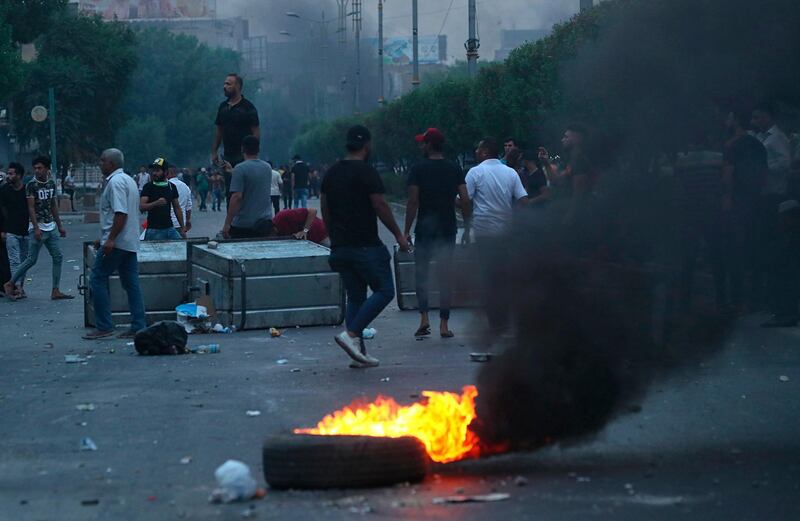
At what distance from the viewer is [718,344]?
7.25 m

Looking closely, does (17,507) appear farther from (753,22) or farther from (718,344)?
(753,22)

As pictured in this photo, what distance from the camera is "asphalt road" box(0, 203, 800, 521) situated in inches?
219

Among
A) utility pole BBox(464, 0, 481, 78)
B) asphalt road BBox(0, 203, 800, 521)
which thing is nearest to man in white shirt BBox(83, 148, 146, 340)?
asphalt road BBox(0, 203, 800, 521)

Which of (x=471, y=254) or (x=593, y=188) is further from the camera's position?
(x=471, y=254)

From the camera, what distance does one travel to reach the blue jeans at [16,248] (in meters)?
16.9

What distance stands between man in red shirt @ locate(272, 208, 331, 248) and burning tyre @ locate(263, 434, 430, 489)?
8.83 meters

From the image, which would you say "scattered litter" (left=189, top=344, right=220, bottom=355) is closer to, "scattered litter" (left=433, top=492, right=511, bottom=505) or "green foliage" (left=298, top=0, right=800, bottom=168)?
"green foliage" (left=298, top=0, right=800, bottom=168)

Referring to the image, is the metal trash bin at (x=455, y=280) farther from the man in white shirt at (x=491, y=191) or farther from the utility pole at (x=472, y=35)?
the utility pole at (x=472, y=35)

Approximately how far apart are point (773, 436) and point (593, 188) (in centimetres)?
166

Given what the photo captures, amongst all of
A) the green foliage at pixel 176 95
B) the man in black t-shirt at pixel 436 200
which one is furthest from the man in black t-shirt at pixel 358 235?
the green foliage at pixel 176 95

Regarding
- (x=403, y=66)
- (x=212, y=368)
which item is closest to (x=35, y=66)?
(x=212, y=368)

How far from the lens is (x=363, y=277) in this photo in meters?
9.95

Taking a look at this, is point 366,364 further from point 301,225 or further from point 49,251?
point 49,251

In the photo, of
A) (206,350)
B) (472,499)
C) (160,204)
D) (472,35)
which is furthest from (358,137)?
(472,35)
